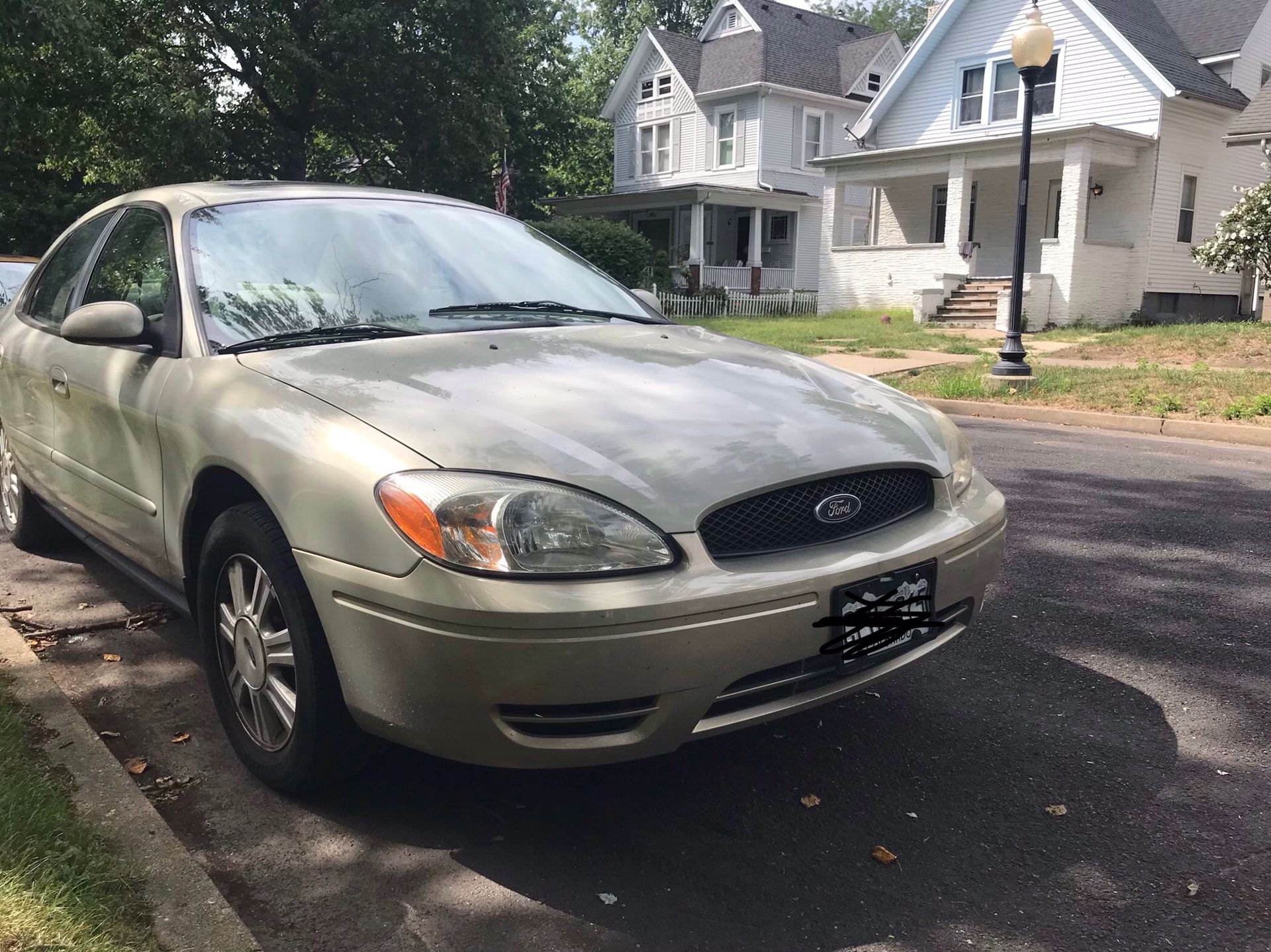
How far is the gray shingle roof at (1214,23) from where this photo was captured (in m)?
24.1

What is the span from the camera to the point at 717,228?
36.6 metres

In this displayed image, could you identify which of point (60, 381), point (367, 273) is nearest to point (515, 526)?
point (367, 273)

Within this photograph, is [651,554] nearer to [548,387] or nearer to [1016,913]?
[548,387]

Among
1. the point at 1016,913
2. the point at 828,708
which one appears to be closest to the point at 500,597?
the point at 1016,913

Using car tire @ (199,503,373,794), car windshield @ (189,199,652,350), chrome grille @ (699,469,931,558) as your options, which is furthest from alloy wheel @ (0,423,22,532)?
chrome grille @ (699,469,931,558)

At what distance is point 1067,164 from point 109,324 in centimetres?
2135

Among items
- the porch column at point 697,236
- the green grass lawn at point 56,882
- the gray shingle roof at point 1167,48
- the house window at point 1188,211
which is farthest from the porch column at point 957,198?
the green grass lawn at point 56,882

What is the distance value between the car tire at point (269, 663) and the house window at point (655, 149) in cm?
3480

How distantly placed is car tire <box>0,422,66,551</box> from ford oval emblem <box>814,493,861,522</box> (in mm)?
3781

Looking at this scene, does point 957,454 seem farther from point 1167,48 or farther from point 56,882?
point 1167,48

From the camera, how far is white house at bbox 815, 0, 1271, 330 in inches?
864

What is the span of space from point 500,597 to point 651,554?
13.7 inches

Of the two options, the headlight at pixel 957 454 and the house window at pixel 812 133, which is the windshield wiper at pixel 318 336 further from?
the house window at pixel 812 133

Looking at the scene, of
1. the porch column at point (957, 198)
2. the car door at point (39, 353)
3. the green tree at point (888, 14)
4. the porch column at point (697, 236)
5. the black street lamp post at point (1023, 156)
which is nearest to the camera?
the car door at point (39, 353)
